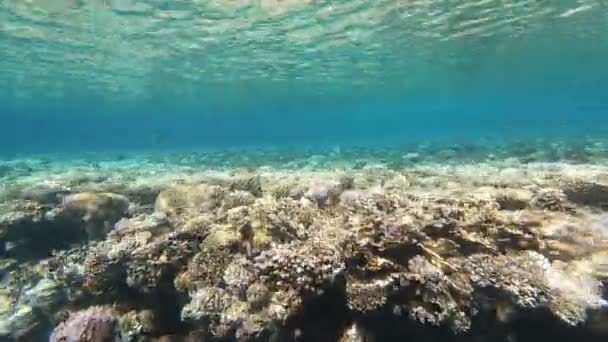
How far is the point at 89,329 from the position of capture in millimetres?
5074

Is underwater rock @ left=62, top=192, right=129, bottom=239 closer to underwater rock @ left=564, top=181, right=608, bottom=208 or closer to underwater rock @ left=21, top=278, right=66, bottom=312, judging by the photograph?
underwater rock @ left=21, top=278, right=66, bottom=312

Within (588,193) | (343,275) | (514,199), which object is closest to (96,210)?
(343,275)

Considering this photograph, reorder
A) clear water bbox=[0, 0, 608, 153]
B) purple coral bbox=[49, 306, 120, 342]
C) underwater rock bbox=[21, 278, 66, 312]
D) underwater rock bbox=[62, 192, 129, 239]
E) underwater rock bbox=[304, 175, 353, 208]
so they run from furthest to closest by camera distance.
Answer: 1. clear water bbox=[0, 0, 608, 153]
2. underwater rock bbox=[62, 192, 129, 239]
3. underwater rock bbox=[304, 175, 353, 208]
4. underwater rock bbox=[21, 278, 66, 312]
5. purple coral bbox=[49, 306, 120, 342]

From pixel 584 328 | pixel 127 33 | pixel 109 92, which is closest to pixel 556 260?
pixel 584 328

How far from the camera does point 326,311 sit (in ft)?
14.3

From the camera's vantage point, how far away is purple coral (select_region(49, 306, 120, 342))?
5.00 m

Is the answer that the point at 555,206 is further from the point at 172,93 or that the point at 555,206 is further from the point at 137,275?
the point at 172,93

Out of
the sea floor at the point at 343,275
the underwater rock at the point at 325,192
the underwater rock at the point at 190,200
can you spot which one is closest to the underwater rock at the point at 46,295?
the sea floor at the point at 343,275

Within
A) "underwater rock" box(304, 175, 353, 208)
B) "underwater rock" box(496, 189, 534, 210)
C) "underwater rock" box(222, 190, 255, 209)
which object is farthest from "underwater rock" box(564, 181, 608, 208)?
"underwater rock" box(222, 190, 255, 209)

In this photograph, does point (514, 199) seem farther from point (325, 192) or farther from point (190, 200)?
point (190, 200)

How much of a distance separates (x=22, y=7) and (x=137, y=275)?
69.7ft

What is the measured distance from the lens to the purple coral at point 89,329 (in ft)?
16.4

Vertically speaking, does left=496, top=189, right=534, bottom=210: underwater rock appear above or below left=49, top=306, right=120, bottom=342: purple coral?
above

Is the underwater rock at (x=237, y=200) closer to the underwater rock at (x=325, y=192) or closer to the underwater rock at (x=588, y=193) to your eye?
the underwater rock at (x=325, y=192)
